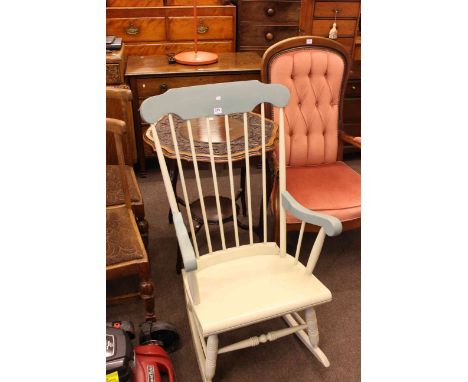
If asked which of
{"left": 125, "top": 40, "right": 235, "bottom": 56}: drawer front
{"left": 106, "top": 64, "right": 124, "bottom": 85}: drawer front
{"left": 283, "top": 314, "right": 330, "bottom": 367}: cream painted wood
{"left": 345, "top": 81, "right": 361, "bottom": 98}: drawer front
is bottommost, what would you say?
{"left": 283, "top": 314, "right": 330, "bottom": 367}: cream painted wood

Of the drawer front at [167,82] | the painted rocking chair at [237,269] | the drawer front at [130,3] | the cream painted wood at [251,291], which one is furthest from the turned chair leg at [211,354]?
the drawer front at [130,3]

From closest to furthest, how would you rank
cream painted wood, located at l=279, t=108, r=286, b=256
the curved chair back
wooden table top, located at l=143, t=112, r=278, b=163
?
cream painted wood, located at l=279, t=108, r=286, b=256, wooden table top, located at l=143, t=112, r=278, b=163, the curved chair back

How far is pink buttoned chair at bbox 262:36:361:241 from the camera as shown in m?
1.95

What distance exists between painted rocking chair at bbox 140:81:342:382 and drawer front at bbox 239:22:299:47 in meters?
1.77

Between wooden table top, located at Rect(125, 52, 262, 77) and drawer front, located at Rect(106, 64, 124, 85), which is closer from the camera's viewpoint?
drawer front, located at Rect(106, 64, 124, 85)

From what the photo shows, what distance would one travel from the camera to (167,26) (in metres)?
3.01

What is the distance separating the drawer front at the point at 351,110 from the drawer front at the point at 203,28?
1.09 m

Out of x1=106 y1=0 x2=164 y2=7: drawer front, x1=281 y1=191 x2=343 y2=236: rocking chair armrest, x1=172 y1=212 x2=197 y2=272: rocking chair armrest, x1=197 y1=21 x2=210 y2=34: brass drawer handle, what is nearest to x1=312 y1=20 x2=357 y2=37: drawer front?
x1=197 y1=21 x2=210 y2=34: brass drawer handle

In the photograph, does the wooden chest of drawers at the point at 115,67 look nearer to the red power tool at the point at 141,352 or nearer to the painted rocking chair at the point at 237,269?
the painted rocking chair at the point at 237,269

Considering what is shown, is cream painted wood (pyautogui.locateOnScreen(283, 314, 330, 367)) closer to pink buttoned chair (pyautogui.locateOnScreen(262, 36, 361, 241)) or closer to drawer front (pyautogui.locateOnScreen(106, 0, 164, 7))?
pink buttoned chair (pyautogui.locateOnScreen(262, 36, 361, 241))

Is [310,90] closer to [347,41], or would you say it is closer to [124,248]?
[347,41]

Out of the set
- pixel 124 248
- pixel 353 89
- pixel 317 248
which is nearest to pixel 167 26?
pixel 353 89

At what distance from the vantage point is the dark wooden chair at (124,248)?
158cm

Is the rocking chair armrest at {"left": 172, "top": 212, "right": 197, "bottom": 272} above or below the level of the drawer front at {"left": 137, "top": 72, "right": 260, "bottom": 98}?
below
